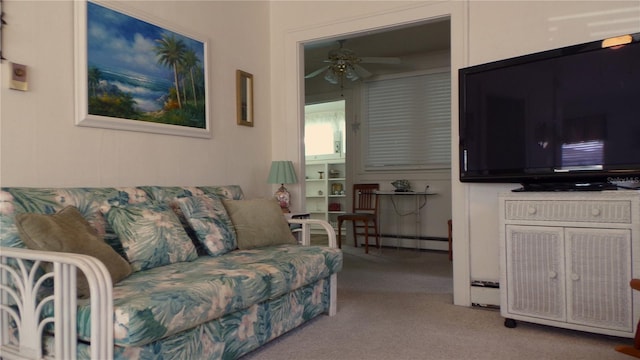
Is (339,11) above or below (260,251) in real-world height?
above

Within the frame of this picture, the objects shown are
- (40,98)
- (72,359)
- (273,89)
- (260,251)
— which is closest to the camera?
(72,359)

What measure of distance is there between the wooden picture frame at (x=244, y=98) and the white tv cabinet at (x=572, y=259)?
6.87 feet

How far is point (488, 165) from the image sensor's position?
9.03 ft

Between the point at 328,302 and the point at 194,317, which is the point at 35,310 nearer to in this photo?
the point at 194,317

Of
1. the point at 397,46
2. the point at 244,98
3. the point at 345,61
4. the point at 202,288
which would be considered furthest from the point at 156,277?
the point at 397,46

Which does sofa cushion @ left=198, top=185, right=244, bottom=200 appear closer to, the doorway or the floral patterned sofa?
the floral patterned sofa

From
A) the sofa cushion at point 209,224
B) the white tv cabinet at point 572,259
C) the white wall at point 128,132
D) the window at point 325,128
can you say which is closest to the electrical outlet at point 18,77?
the white wall at point 128,132

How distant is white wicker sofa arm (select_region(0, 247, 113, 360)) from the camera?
54.1 inches

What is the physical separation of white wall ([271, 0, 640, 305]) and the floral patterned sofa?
3.26ft

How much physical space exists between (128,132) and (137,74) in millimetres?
368

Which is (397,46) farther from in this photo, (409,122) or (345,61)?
(345,61)

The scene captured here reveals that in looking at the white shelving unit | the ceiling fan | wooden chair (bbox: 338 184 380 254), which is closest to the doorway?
the white shelving unit

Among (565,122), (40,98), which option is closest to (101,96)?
(40,98)

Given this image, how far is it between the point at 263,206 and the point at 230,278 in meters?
1.01
